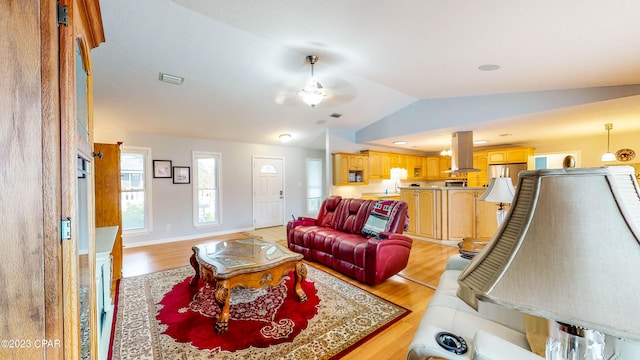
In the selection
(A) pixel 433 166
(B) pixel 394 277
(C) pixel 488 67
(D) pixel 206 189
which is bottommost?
(B) pixel 394 277

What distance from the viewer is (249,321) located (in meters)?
2.22

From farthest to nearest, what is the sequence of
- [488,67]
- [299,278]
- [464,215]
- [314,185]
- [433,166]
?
[433,166]
[314,185]
[464,215]
[488,67]
[299,278]

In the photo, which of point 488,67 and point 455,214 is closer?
point 488,67

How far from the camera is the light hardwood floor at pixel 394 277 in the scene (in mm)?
1939

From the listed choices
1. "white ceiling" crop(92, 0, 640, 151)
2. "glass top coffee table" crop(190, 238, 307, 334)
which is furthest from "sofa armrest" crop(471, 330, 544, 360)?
"white ceiling" crop(92, 0, 640, 151)

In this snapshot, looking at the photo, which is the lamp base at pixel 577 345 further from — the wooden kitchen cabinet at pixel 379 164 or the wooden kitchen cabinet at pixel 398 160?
the wooden kitchen cabinet at pixel 398 160

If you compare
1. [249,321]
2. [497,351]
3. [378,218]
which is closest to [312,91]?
[378,218]

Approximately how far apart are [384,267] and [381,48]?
240 centimetres

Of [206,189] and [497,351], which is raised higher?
[206,189]

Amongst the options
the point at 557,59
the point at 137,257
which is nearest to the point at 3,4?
the point at 557,59

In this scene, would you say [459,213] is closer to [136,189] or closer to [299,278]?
[299,278]

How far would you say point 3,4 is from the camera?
2.28ft

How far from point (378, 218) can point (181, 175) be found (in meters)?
4.25

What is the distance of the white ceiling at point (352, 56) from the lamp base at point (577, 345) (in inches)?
78.3
